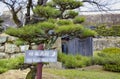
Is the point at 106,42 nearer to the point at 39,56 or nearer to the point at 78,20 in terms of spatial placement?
the point at 78,20

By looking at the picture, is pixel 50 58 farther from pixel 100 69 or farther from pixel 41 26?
pixel 100 69

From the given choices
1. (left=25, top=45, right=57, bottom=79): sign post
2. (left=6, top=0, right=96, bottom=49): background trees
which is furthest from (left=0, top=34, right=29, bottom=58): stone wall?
(left=25, top=45, right=57, bottom=79): sign post

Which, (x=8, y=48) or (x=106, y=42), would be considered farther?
(x=106, y=42)

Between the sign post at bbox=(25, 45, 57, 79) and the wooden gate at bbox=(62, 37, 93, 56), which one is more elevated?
the wooden gate at bbox=(62, 37, 93, 56)

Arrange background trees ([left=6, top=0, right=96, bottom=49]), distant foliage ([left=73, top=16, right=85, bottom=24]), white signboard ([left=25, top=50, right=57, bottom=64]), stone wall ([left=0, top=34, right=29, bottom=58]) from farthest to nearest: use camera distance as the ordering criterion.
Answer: stone wall ([left=0, top=34, right=29, bottom=58])
distant foliage ([left=73, top=16, right=85, bottom=24])
background trees ([left=6, top=0, right=96, bottom=49])
white signboard ([left=25, top=50, right=57, bottom=64])

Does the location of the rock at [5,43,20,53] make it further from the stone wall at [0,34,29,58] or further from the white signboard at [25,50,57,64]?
the white signboard at [25,50,57,64]

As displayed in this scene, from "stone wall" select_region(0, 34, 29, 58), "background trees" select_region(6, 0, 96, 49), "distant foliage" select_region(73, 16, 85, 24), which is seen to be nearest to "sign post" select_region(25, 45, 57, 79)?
"background trees" select_region(6, 0, 96, 49)

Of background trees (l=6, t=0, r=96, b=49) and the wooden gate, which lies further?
the wooden gate

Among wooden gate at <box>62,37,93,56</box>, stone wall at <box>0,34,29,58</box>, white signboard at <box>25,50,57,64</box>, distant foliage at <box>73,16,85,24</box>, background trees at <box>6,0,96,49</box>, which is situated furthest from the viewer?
wooden gate at <box>62,37,93,56</box>

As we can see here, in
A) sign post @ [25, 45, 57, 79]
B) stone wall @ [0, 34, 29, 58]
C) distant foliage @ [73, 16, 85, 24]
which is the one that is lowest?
sign post @ [25, 45, 57, 79]

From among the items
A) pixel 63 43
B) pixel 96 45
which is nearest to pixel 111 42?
pixel 96 45

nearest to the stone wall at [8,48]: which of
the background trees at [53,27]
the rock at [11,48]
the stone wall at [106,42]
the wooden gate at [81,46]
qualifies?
the rock at [11,48]

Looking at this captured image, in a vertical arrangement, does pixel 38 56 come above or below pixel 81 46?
below

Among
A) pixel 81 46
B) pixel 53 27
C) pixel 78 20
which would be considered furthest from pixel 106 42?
pixel 53 27
